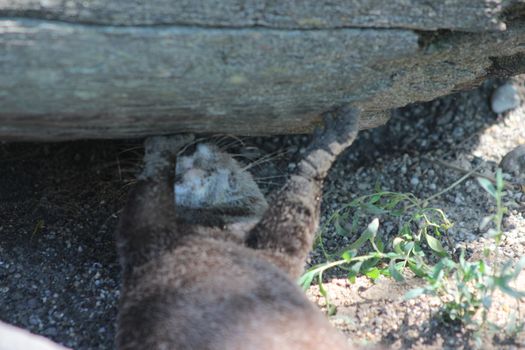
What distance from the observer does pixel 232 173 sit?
3.62m

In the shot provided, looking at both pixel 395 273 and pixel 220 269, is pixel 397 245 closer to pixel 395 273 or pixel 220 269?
pixel 395 273

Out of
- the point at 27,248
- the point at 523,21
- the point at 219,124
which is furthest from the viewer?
the point at 27,248

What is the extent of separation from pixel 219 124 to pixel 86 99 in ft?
2.44

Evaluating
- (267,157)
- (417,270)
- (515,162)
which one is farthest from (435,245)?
(267,157)

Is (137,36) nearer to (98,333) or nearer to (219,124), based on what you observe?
(219,124)

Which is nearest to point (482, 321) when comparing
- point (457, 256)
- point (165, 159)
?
point (457, 256)

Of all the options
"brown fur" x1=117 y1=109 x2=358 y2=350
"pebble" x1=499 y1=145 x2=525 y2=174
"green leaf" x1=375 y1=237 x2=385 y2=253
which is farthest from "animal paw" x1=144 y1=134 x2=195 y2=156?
"pebble" x1=499 y1=145 x2=525 y2=174

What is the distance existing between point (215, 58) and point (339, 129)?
84cm

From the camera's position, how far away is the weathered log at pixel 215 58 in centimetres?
273

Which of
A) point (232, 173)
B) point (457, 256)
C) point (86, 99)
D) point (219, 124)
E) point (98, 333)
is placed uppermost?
point (86, 99)

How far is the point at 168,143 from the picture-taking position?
138 inches

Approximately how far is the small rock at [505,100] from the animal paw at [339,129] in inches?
58.3

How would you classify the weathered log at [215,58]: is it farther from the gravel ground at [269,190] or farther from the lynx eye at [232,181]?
the gravel ground at [269,190]

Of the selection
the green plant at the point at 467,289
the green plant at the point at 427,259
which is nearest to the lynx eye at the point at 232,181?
the green plant at the point at 427,259
